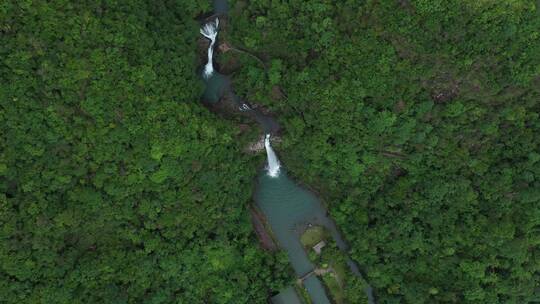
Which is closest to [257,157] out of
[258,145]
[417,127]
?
[258,145]

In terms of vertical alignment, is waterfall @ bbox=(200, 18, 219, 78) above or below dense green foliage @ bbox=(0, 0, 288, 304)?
above

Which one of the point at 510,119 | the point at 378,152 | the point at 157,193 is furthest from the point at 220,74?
the point at 510,119

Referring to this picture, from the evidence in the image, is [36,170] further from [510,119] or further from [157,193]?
[510,119]

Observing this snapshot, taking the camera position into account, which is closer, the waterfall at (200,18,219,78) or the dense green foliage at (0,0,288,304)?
the dense green foliage at (0,0,288,304)

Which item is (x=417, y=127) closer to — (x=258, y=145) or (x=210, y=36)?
(x=258, y=145)

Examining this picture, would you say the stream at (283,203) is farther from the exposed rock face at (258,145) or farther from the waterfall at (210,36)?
the exposed rock face at (258,145)

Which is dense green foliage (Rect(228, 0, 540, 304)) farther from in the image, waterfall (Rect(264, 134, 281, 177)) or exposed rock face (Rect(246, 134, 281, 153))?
waterfall (Rect(264, 134, 281, 177))

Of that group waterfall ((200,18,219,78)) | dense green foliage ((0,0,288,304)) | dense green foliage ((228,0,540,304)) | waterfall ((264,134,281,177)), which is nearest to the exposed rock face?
waterfall ((264,134,281,177))
